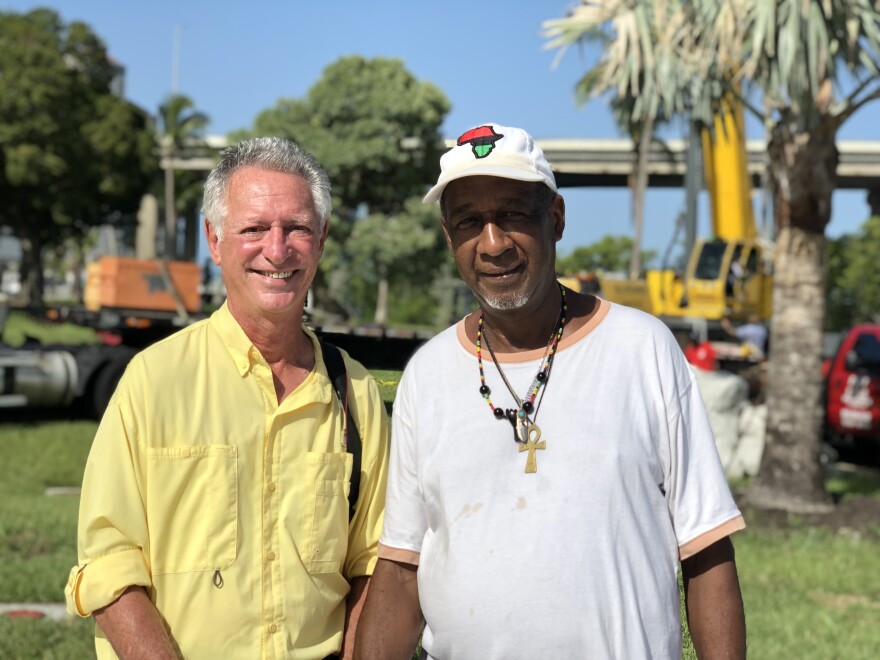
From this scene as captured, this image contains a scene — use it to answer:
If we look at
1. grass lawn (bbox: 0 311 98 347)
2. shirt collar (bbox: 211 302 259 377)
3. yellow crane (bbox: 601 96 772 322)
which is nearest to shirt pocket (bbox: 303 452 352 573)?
shirt collar (bbox: 211 302 259 377)

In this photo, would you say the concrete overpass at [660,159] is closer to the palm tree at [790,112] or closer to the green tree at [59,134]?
the green tree at [59,134]

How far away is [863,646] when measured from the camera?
6031 mm

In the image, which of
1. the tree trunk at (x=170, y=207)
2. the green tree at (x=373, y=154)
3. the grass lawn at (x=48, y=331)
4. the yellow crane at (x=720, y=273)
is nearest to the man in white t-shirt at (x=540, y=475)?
the yellow crane at (x=720, y=273)

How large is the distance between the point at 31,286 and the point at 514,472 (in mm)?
42445

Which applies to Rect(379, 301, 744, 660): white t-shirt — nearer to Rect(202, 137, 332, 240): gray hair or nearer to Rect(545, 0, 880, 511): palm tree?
Rect(202, 137, 332, 240): gray hair

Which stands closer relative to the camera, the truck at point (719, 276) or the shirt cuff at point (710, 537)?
the shirt cuff at point (710, 537)

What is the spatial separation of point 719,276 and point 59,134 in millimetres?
25271

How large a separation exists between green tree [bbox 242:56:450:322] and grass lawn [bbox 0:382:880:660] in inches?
870

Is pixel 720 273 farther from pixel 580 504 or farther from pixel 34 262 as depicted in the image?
pixel 34 262

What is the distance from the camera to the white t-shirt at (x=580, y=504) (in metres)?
2.21

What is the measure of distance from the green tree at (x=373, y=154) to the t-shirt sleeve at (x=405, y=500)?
29679 mm

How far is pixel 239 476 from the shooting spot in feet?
7.96

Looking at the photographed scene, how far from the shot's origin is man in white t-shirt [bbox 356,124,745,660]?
2225mm

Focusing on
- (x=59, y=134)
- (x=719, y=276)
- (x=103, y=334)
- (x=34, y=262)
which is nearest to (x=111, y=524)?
(x=103, y=334)
